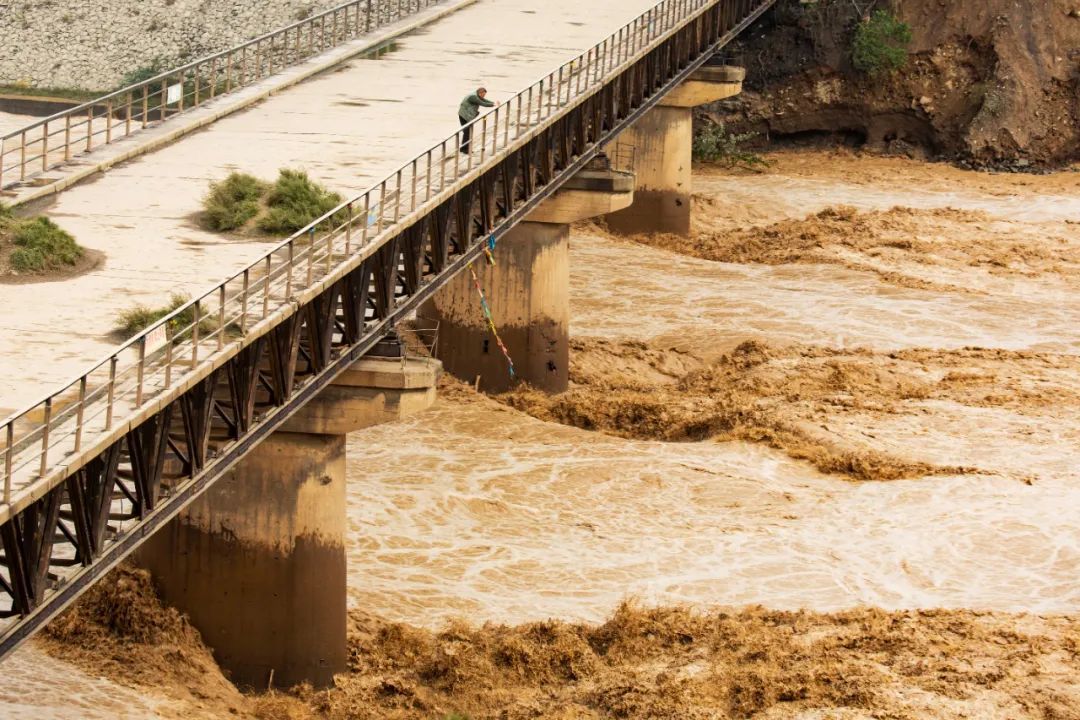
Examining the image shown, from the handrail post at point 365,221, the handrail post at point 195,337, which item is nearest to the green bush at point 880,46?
the handrail post at point 365,221

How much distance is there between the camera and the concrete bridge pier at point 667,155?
55.3 m

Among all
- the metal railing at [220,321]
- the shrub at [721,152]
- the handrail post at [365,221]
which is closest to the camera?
the metal railing at [220,321]

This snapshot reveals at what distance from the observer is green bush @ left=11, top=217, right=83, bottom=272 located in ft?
76.0

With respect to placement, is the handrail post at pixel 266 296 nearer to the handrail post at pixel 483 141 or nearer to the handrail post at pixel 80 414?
the handrail post at pixel 80 414

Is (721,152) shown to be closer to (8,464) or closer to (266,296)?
(266,296)

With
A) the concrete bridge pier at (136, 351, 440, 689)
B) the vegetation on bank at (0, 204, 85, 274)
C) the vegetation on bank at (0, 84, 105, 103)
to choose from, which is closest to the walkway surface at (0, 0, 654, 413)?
the vegetation on bank at (0, 204, 85, 274)

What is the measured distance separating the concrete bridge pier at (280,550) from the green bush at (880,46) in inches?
1824

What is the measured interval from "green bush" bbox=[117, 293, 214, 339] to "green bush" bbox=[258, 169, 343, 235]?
4.54 metres

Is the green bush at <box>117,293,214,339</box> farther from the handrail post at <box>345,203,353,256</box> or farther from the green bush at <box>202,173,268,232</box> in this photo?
the green bush at <box>202,173,268,232</box>

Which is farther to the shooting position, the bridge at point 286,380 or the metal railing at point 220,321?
the bridge at point 286,380

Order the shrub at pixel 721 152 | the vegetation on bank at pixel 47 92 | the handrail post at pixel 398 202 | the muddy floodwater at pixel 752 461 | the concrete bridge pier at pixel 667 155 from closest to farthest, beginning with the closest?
1. the handrail post at pixel 398 202
2. the muddy floodwater at pixel 752 461
3. the concrete bridge pier at pixel 667 155
4. the shrub at pixel 721 152
5. the vegetation on bank at pixel 47 92

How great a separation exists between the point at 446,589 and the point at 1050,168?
45079 mm

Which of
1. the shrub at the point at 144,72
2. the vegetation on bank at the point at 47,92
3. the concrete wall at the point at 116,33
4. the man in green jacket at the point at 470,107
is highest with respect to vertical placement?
the man in green jacket at the point at 470,107

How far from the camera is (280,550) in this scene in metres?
24.1
